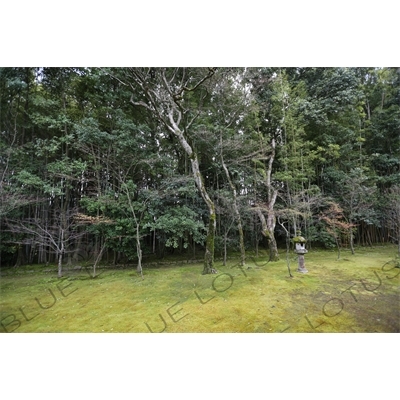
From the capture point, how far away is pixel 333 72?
22.6 ft

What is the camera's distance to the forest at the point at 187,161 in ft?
17.7

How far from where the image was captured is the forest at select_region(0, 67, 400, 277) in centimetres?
539

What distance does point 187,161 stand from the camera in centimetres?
695

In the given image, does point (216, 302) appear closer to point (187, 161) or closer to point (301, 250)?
point (301, 250)

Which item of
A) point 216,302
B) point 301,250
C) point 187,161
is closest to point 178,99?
point 187,161

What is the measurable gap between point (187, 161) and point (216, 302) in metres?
4.90

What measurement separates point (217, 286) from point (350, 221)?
569 cm

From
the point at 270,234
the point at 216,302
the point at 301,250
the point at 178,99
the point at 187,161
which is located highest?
the point at 178,99

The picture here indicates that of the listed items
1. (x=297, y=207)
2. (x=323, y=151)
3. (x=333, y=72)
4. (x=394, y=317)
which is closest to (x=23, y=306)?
(x=394, y=317)

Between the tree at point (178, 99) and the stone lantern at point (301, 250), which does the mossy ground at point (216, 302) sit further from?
the tree at point (178, 99)

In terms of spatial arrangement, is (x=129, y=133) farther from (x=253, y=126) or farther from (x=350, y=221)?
(x=350, y=221)

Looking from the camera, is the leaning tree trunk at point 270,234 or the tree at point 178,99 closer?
the tree at point 178,99

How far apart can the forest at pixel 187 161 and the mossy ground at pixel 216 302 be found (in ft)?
3.03

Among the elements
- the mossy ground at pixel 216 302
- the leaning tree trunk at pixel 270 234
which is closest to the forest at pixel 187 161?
the leaning tree trunk at pixel 270 234
